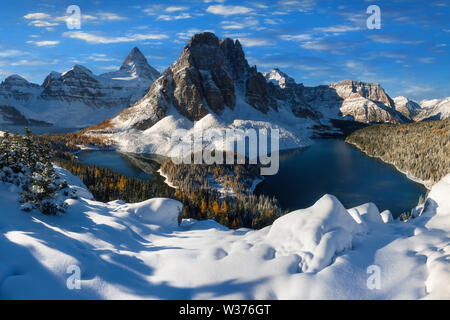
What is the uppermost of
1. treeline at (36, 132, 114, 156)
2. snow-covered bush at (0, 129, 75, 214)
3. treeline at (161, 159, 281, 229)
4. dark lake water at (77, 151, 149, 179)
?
treeline at (36, 132, 114, 156)

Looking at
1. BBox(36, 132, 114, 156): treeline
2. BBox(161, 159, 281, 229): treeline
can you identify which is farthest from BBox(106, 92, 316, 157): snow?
BBox(161, 159, 281, 229): treeline

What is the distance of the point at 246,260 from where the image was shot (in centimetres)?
1499

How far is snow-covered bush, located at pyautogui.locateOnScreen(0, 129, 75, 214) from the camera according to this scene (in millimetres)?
20281

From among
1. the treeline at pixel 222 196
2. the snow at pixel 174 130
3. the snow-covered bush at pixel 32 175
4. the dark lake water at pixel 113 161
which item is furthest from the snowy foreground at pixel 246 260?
the snow at pixel 174 130

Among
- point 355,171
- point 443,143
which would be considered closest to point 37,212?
point 355,171

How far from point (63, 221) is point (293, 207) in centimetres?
5348

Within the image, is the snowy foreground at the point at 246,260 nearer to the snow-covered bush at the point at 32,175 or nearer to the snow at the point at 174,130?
the snow-covered bush at the point at 32,175

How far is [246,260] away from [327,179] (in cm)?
8117

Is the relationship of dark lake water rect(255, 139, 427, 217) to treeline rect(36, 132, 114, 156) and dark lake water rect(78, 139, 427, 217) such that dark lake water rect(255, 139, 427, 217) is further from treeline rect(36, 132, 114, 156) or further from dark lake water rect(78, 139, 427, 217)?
treeline rect(36, 132, 114, 156)

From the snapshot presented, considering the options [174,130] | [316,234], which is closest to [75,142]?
[174,130]

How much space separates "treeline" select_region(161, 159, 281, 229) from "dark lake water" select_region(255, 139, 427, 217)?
23.3ft

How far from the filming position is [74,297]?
39.5 ft

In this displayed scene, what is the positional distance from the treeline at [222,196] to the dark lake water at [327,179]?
22.7ft

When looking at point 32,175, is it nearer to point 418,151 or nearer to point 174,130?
point 174,130
